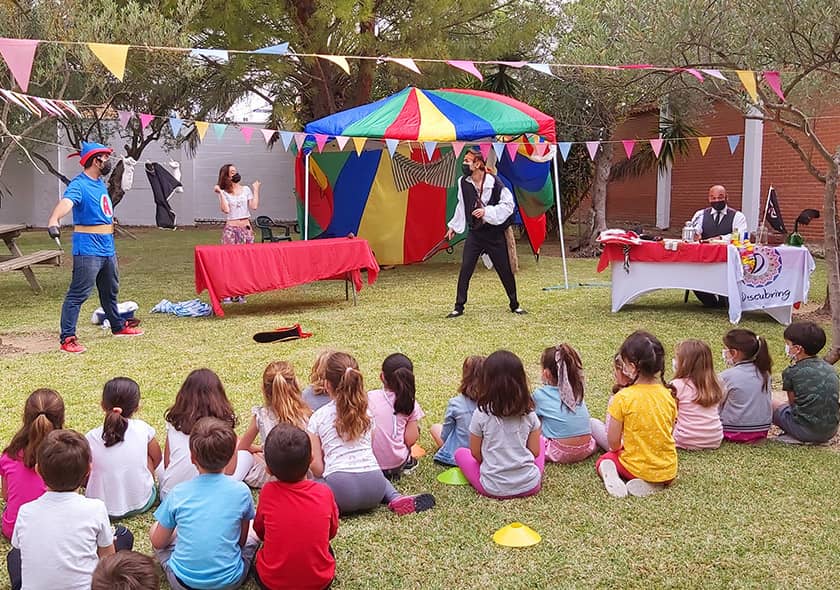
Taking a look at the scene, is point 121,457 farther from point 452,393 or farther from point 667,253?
point 667,253

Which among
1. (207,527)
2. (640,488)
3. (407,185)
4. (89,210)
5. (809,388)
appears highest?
(407,185)

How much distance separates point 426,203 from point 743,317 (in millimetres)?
5269

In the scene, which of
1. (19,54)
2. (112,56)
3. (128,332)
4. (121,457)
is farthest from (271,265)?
(121,457)

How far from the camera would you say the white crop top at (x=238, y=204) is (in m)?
8.68

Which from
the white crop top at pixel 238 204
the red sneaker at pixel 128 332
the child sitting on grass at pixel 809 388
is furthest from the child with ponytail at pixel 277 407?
the white crop top at pixel 238 204

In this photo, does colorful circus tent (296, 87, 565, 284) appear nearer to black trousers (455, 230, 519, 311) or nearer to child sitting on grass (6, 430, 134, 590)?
black trousers (455, 230, 519, 311)

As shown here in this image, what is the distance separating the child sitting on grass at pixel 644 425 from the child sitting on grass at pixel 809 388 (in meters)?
0.88

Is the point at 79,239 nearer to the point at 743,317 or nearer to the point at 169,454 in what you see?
the point at 169,454

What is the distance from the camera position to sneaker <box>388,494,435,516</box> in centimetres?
329

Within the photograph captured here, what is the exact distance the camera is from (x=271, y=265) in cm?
780

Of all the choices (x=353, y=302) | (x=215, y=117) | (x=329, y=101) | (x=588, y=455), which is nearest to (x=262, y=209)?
(x=215, y=117)

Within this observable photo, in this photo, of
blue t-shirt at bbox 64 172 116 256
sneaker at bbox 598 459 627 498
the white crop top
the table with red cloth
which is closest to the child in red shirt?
sneaker at bbox 598 459 627 498

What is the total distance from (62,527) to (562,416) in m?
2.23

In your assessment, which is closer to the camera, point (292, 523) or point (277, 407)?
point (292, 523)
